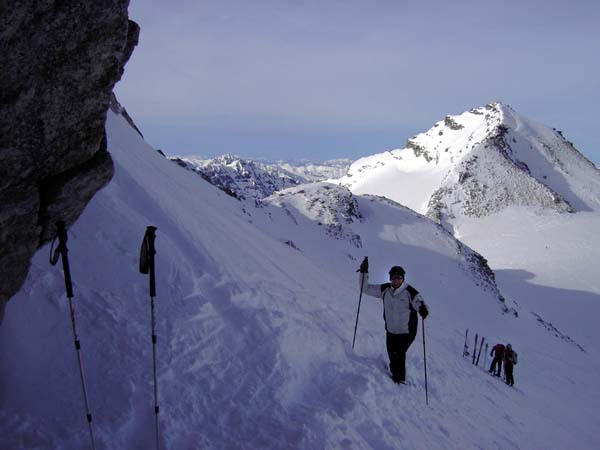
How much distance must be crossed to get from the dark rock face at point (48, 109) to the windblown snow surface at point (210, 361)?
1.77 m

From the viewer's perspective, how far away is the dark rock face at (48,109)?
527 centimetres

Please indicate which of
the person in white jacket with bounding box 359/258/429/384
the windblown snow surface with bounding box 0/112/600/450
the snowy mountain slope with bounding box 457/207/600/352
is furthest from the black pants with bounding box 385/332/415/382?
the snowy mountain slope with bounding box 457/207/600/352

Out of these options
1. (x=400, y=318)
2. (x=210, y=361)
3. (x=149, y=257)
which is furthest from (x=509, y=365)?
(x=149, y=257)

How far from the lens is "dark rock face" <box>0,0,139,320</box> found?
207 inches

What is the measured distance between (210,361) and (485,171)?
3711 inches

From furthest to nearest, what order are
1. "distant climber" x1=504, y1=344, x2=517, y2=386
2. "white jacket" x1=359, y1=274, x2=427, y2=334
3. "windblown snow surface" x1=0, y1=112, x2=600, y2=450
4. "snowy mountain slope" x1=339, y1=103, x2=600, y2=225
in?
"snowy mountain slope" x1=339, y1=103, x2=600, y2=225, "distant climber" x1=504, y1=344, x2=517, y2=386, "white jacket" x1=359, y1=274, x2=427, y2=334, "windblown snow surface" x1=0, y1=112, x2=600, y2=450

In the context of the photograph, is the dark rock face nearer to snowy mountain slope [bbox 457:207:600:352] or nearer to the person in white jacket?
the person in white jacket

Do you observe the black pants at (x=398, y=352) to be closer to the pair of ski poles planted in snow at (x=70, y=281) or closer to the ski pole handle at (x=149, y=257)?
the pair of ski poles planted in snow at (x=70, y=281)

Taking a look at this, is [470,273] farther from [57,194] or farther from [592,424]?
[57,194]

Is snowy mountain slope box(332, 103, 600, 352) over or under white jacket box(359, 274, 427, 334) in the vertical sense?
over

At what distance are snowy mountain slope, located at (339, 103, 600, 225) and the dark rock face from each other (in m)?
86.4

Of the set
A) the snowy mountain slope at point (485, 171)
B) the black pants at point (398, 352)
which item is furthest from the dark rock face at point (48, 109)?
the snowy mountain slope at point (485, 171)

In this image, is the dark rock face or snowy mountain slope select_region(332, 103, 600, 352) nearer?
the dark rock face

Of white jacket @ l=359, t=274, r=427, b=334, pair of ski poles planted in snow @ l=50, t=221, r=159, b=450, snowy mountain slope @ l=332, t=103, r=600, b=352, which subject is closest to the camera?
pair of ski poles planted in snow @ l=50, t=221, r=159, b=450
